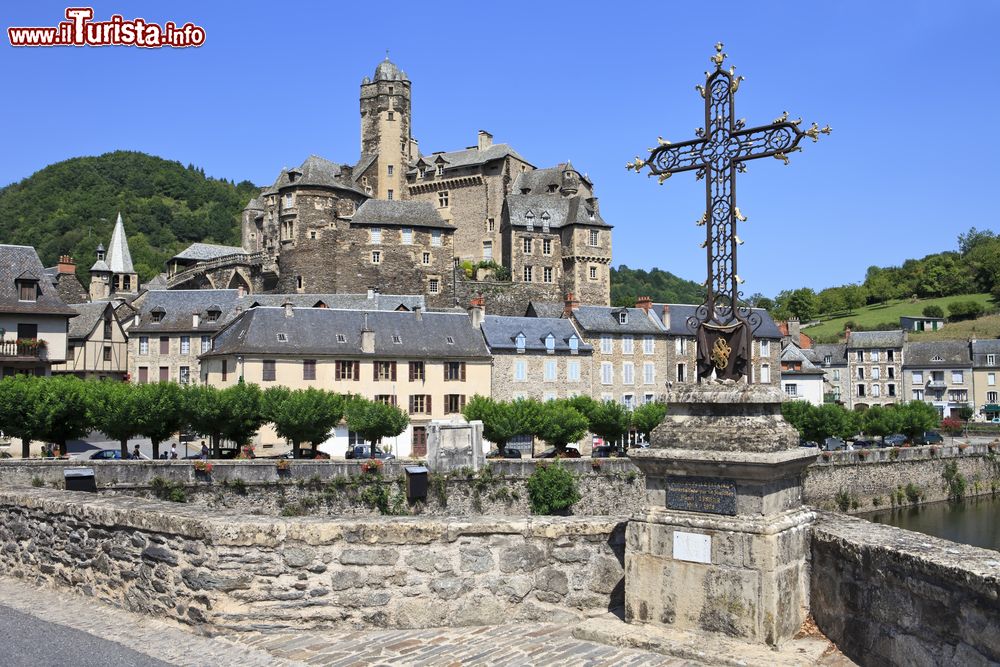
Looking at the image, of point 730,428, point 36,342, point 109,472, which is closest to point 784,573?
point 730,428

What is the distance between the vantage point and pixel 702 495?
6.65m

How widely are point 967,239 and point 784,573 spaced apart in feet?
514

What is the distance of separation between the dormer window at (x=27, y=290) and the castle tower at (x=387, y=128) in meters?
44.0

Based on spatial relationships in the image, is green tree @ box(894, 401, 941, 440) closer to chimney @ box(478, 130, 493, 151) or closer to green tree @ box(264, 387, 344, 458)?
green tree @ box(264, 387, 344, 458)

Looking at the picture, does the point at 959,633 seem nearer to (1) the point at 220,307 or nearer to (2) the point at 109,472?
(2) the point at 109,472

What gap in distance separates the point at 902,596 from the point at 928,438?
60704 millimetres

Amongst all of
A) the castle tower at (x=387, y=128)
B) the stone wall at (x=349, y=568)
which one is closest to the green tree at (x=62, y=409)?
the stone wall at (x=349, y=568)

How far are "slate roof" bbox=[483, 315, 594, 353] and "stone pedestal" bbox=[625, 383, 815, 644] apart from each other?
41423mm

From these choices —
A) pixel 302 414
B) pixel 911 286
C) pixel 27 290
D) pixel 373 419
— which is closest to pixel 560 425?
pixel 373 419

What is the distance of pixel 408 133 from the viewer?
275 ft

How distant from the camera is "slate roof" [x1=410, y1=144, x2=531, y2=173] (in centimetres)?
8031

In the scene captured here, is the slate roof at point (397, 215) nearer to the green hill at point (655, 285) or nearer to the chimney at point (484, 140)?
the chimney at point (484, 140)

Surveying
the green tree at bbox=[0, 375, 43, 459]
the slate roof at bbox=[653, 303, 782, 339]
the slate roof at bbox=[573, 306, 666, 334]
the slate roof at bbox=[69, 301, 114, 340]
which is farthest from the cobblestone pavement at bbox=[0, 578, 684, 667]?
the slate roof at bbox=[69, 301, 114, 340]

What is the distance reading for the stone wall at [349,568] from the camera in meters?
6.57
